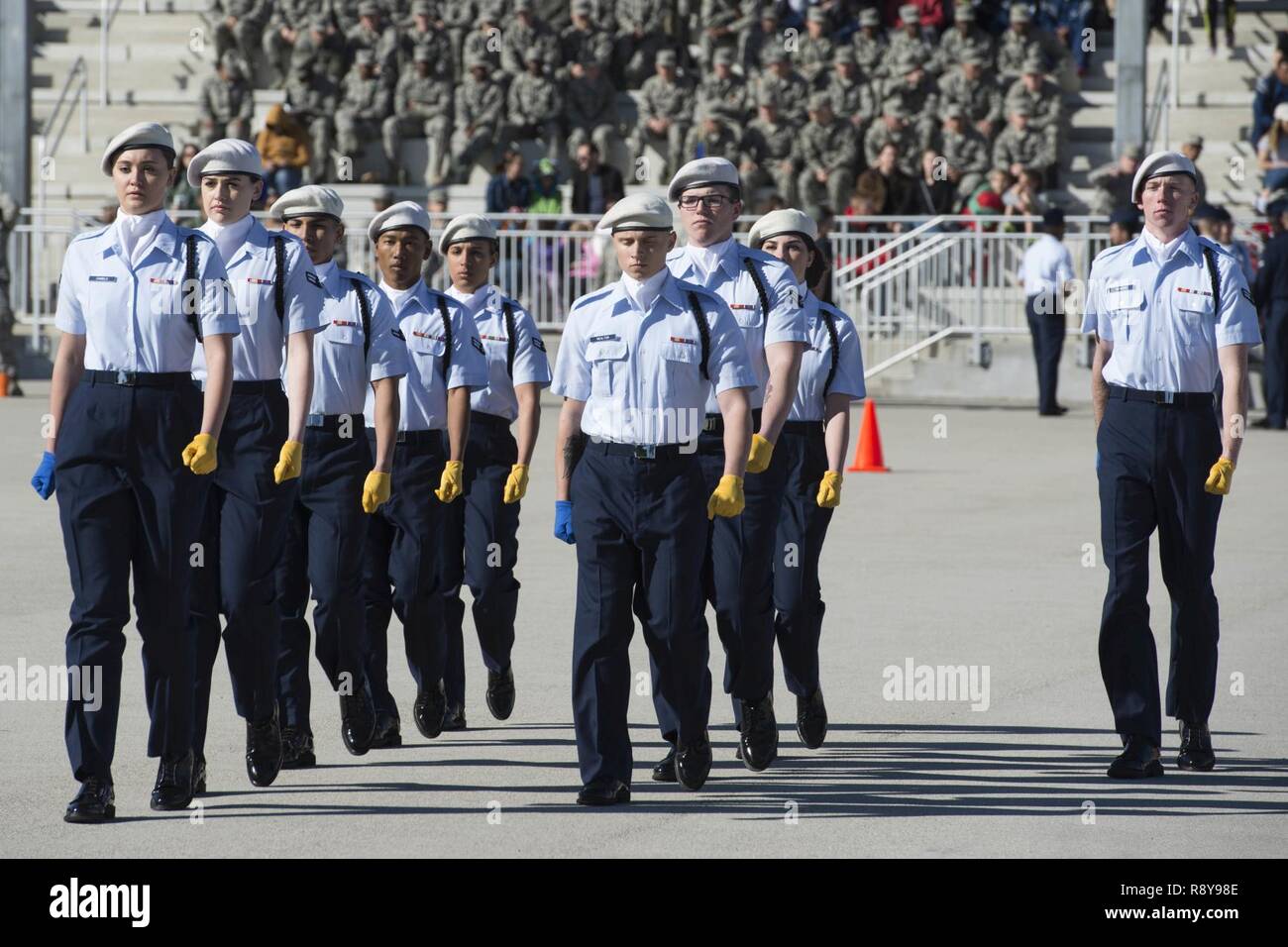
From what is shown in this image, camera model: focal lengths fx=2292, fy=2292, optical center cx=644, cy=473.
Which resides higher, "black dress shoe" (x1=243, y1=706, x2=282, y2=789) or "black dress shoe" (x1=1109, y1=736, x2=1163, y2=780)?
"black dress shoe" (x1=243, y1=706, x2=282, y2=789)

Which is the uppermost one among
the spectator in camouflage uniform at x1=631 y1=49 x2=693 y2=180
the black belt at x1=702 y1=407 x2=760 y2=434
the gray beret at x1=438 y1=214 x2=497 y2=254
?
the spectator in camouflage uniform at x1=631 y1=49 x2=693 y2=180

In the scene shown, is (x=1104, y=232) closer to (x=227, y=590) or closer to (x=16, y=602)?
(x=16, y=602)

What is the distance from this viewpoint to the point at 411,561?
28.4ft

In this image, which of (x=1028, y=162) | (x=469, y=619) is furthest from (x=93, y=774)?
(x=1028, y=162)

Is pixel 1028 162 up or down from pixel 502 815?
up

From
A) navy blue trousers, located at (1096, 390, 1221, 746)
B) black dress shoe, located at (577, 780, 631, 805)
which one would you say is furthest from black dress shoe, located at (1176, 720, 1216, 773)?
black dress shoe, located at (577, 780, 631, 805)

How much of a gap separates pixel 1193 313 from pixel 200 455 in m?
3.44

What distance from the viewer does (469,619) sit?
1145 cm

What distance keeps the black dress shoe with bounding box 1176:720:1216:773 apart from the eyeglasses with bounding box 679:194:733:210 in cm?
247

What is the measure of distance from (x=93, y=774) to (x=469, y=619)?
4589 mm

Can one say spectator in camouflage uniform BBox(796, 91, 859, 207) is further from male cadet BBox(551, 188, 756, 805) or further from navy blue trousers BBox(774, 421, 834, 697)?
male cadet BBox(551, 188, 756, 805)

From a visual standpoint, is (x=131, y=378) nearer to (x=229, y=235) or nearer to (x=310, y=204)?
(x=229, y=235)

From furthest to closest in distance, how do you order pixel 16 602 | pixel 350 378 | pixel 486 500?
pixel 16 602, pixel 486 500, pixel 350 378

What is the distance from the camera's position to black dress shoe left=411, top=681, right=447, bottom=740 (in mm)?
8641
